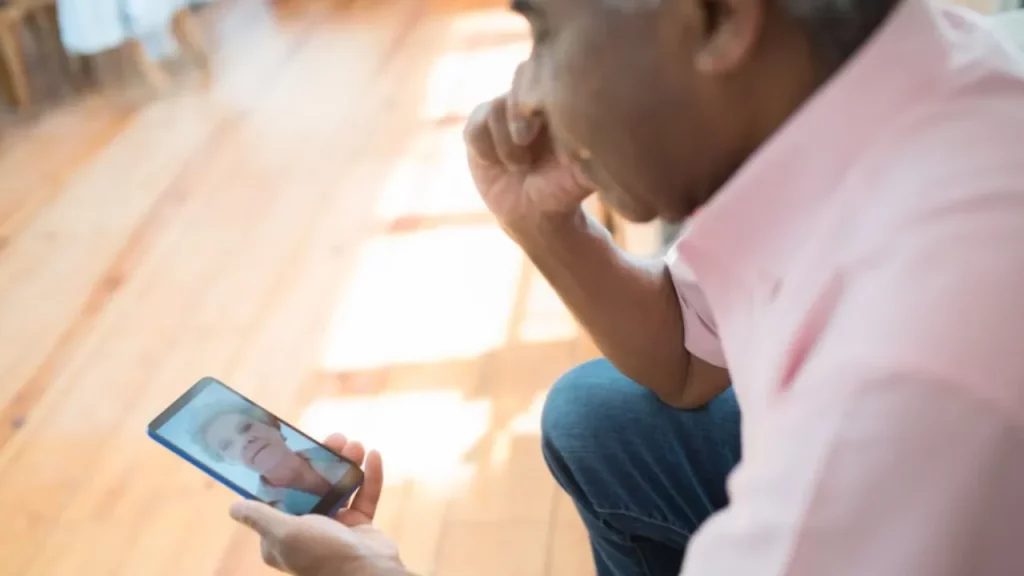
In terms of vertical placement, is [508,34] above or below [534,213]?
below

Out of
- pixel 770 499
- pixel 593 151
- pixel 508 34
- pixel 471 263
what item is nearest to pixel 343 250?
pixel 471 263

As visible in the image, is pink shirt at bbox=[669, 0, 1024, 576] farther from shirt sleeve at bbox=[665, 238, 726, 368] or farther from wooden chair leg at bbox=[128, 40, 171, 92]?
wooden chair leg at bbox=[128, 40, 171, 92]

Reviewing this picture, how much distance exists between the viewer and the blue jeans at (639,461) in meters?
0.85

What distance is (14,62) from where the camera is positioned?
277cm

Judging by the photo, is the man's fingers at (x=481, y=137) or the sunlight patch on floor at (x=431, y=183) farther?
the sunlight patch on floor at (x=431, y=183)

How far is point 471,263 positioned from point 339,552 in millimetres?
1198

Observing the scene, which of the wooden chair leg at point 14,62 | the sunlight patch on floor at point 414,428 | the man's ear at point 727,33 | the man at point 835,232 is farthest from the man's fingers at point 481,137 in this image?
the wooden chair leg at point 14,62

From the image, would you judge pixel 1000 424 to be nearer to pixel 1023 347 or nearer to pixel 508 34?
pixel 1023 347

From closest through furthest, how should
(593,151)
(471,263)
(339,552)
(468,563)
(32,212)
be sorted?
(593,151), (339,552), (468,563), (471,263), (32,212)

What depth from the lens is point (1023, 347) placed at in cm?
42

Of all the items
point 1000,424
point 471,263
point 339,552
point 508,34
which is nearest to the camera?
point 1000,424

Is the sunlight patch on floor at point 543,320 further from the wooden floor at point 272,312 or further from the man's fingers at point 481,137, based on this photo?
the man's fingers at point 481,137

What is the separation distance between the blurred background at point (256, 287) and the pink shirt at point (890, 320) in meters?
0.72

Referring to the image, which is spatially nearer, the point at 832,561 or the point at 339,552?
the point at 832,561
